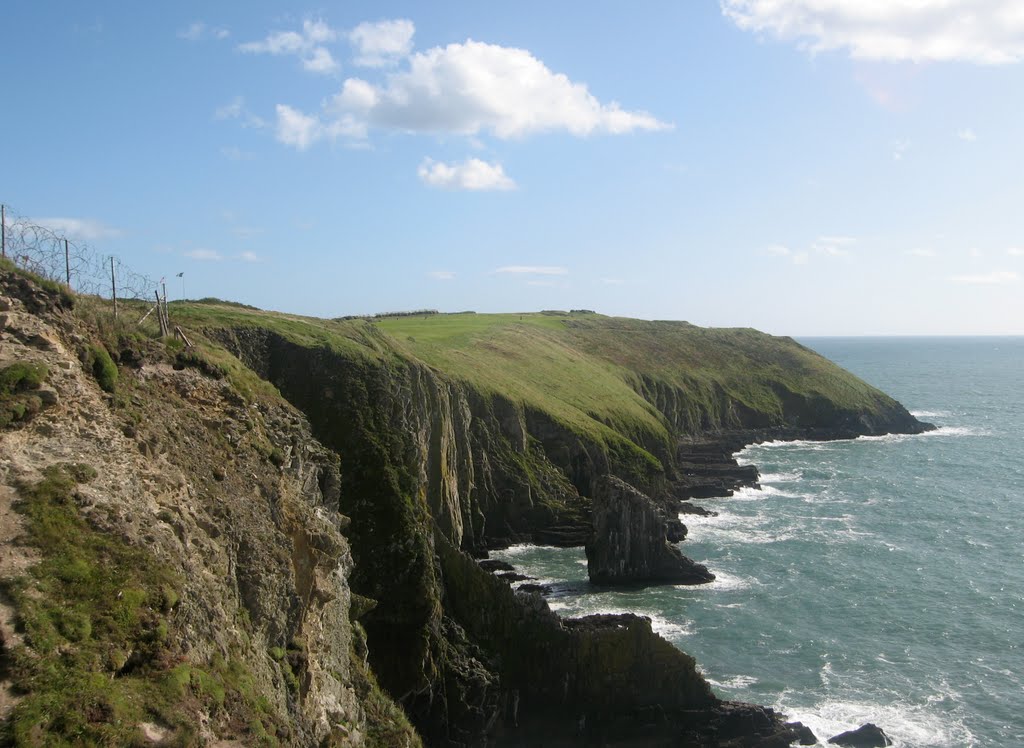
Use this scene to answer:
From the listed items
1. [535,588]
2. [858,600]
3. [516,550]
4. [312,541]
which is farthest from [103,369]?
[858,600]

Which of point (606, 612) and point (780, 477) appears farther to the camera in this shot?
point (780, 477)

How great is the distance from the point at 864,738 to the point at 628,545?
20.8 meters

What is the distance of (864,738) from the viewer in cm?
3391

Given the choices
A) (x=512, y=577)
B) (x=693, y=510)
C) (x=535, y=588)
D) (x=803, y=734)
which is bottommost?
(x=803, y=734)

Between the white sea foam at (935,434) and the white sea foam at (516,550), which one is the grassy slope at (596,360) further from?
the white sea foam at (516,550)

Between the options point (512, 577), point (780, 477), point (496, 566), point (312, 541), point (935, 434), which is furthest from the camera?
point (935, 434)

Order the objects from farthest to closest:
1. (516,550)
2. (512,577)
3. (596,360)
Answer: (596,360) → (516,550) → (512,577)

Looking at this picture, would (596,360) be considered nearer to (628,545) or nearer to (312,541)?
(628,545)

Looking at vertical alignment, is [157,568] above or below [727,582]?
above

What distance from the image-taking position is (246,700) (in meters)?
16.2

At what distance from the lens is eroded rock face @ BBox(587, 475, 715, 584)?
52.7 meters

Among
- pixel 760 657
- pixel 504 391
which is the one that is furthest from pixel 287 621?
pixel 504 391

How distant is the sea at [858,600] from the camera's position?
37906 millimetres

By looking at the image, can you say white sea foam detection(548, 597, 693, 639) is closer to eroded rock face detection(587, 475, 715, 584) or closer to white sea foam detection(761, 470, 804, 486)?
eroded rock face detection(587, 475, 715, 584)
